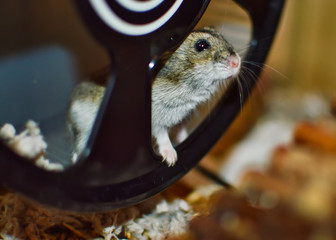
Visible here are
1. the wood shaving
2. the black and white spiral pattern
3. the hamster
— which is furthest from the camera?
the hamster

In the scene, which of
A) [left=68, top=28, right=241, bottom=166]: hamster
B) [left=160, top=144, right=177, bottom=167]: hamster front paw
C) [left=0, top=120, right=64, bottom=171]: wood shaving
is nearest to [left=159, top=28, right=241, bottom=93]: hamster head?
[left=68, top=28, right=241, bottom=166]: hamster

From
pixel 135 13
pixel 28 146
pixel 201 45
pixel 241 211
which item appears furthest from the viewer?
pixel 241 211

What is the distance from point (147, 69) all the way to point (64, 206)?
261 mm

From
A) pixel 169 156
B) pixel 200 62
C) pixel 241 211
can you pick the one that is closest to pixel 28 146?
pixel 169 156

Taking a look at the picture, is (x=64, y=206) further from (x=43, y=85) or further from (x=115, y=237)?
(x=43, y=85)

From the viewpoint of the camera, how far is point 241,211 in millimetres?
1194

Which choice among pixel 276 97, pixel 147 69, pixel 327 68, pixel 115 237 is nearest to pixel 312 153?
pixel 276 97

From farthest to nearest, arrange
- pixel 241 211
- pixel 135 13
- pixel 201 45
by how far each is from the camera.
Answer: pixel 241 211 < pixel 201 45 < pixel 135 13

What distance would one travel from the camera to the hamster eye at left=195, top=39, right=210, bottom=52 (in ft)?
2.92

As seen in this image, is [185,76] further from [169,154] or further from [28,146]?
[28,146]

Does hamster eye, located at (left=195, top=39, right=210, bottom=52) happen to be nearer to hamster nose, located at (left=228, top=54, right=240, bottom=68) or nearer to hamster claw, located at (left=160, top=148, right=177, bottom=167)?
hamster nose, located at (left=228, top=54, right=240, bottom=68)

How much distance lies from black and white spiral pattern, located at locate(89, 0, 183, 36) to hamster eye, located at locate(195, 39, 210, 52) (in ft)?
0.65

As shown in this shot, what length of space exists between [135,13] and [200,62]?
28 cm

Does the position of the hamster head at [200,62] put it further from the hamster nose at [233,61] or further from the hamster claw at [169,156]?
the hamster claw at [169,156]
